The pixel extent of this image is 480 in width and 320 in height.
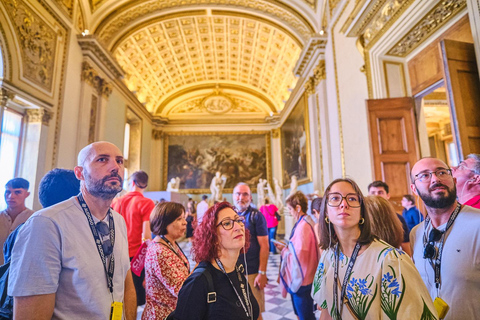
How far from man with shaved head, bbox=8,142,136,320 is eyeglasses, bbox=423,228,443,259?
6.18ft

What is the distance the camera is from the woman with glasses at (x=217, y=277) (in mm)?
1423

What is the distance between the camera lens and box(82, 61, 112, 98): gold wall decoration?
31.8 feet

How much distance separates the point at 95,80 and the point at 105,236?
10.6 metres

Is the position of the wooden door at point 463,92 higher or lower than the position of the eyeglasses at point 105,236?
higher

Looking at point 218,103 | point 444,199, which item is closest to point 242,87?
point 218,103

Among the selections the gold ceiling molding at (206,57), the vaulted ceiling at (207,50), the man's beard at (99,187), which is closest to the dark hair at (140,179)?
the man's beard at (99,187)

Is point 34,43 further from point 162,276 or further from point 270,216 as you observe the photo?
point 162,276

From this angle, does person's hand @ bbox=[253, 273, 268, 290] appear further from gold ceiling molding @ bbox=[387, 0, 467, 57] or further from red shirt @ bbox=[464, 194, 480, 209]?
gold ceiling molding @ bbox=[387, 0, 467, 57]

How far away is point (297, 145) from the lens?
44.0 ft

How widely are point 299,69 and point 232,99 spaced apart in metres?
8.33

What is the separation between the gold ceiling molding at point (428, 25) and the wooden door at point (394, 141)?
3.53 ft

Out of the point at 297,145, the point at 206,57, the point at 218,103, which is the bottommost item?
the point at 297,145

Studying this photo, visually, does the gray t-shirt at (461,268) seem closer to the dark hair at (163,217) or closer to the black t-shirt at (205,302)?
the black t-shirt at (205,302)

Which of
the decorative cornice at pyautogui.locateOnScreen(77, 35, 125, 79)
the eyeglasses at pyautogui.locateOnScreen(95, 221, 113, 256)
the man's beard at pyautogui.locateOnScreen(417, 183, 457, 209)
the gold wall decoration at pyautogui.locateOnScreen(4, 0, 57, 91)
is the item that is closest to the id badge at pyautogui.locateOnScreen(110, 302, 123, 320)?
the eyeglasses at pyautogui.locateOnScreen(95, 221, 113, 256)
